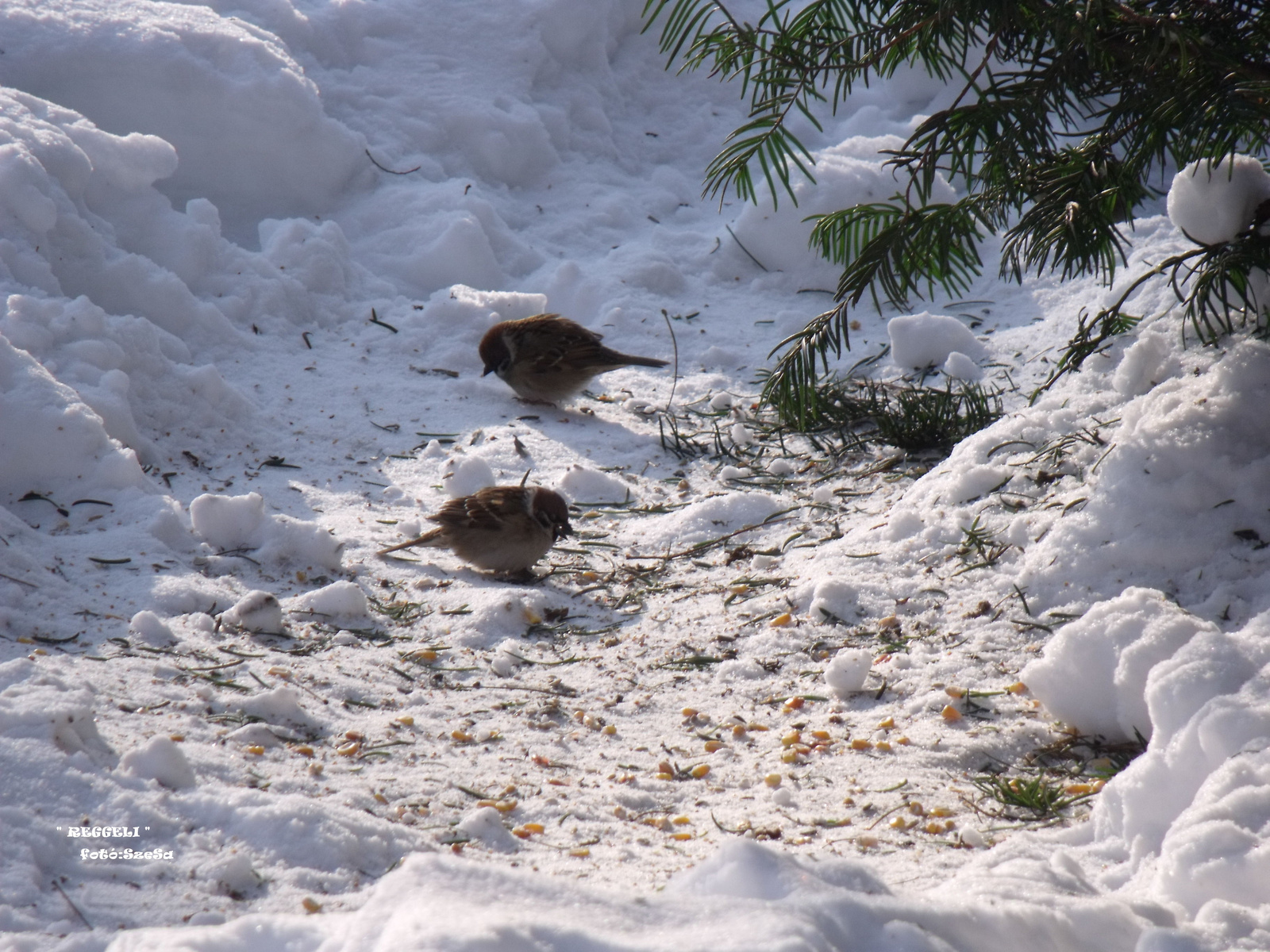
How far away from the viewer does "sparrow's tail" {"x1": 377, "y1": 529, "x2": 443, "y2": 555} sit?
14.1 ft

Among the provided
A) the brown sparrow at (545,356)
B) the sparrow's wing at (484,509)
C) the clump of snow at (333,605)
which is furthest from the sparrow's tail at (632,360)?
the clump of snow at (333,605)

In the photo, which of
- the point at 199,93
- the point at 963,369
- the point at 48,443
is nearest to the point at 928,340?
the point at 963,369

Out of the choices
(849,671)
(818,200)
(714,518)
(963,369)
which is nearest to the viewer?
(849,671)

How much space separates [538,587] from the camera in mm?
4316

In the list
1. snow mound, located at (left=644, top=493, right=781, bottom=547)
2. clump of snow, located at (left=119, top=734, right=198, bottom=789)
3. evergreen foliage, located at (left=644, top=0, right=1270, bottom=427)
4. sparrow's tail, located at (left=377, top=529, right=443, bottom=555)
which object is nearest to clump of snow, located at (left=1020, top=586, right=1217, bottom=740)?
evergreen foliage, located at (left=644, top=0, right=1270, bottom=427)

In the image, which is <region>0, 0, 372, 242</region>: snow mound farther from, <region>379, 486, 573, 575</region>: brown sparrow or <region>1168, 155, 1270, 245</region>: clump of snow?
<region>1168, 155, 1270, 245</region>: clump of snow

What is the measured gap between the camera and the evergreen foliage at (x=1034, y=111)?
2.55 m

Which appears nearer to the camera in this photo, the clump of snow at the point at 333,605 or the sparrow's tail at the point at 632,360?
the clump of snow at the point at 333,605

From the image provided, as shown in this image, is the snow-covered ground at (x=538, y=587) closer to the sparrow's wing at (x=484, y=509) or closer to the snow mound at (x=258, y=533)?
the snow mound at (x=258, y=533)

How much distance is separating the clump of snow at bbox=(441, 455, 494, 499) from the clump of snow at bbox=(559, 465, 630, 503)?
41cm

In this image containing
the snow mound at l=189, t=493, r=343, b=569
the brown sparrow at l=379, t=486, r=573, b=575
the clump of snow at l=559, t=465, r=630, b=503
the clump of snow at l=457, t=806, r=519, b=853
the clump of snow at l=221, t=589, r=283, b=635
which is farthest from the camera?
the clump of snow at l=559, t=465, r=630, b=503

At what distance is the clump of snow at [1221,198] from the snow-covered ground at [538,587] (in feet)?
1.64

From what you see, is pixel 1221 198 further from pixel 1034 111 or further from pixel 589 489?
pixel 589 489

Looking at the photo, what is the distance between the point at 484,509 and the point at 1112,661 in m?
2.54
